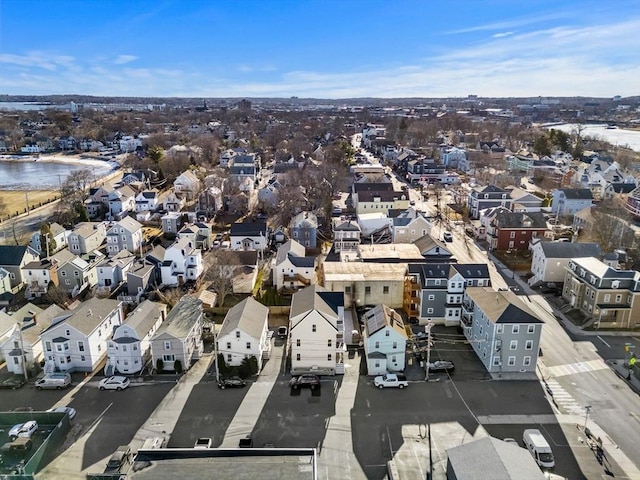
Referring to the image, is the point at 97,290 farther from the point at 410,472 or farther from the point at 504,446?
the point at 504,446

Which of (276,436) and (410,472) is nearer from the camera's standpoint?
(410,472)

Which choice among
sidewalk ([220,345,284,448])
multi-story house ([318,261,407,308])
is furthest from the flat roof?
multi-story house ([318,261,407,308])

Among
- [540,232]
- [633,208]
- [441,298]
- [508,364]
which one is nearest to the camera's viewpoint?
[508,364]

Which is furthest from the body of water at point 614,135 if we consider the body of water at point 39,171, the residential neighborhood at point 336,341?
the body of water at point 39,171

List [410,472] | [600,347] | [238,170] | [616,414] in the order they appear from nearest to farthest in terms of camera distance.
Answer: [410,472], [616,414], [600,347], [238,170]

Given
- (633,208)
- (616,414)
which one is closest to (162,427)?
(616,414)

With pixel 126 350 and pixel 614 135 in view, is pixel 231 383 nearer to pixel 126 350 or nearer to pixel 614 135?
pixel 126 350

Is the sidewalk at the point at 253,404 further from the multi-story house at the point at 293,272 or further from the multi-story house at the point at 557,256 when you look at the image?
the multi-story house at the point at 557,256
